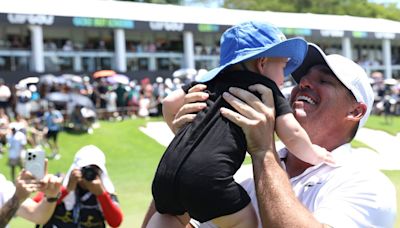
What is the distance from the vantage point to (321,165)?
9.59ft

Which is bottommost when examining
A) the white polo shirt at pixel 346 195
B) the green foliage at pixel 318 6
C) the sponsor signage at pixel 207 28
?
the white polo shirt at pixel 346 195

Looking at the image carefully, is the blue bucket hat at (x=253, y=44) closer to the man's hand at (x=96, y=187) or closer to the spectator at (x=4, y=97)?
the man's hand at (x=96, y=187)

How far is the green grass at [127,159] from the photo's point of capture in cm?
1346

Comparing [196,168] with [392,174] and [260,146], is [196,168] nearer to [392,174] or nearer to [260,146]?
[260,146]

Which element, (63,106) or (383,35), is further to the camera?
(383,35)

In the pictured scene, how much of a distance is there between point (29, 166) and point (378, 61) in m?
46.4

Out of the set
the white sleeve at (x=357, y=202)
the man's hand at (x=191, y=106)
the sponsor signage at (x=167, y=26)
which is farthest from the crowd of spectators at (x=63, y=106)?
the white sleeve at (x=357, y=202)

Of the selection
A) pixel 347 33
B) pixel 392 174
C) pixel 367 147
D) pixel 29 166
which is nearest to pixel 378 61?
pixel 347 33

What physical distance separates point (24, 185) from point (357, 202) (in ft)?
8.68

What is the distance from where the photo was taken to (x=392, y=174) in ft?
55.7

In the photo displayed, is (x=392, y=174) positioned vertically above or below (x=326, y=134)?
below

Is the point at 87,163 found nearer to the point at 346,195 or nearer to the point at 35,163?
the point at 35,163

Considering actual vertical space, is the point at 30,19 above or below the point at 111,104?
above

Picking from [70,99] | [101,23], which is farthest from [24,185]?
[101,23]
